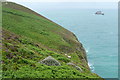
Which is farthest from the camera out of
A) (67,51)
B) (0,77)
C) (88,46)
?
(88,46)

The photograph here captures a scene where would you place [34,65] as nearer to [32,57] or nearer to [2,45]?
[32,57]

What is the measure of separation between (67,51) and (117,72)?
21.7 m

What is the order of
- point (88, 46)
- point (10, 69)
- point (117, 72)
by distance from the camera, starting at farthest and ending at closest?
point (88, 46) < point (117, 72) < point (10, 69)

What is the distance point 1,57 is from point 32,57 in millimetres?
3964

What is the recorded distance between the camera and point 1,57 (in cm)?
1955

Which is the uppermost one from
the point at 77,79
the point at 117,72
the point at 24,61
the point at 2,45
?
the point at 2,45

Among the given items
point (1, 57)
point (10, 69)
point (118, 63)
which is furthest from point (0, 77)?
point (118, 63)

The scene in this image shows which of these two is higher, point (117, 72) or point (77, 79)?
point (77, 79)

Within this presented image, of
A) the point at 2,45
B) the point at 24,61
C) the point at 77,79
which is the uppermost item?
the point at 2,45

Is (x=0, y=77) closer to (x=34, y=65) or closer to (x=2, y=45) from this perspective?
(x=34, y=65)

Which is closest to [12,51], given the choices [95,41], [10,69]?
[10,69]

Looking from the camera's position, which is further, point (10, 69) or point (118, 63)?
point (118, 63)

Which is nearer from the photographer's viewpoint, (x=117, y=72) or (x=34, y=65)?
(x=34, y=65)

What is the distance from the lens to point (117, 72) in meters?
50.2
